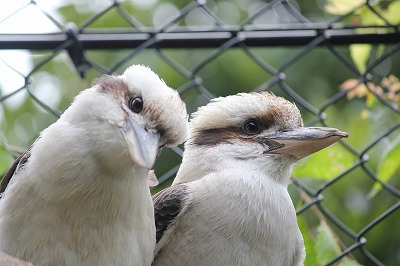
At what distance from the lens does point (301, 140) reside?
7.12 feet

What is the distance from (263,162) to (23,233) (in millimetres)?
627

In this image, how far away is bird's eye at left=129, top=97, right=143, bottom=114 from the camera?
74.5 inches

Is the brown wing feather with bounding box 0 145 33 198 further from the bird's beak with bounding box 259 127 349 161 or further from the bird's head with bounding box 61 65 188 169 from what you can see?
the bird's beak with bounding box 259 127 349 161

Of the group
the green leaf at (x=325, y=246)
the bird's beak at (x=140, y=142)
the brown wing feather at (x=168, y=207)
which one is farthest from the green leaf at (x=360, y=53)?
the bird's beak at (x=140, y=142)

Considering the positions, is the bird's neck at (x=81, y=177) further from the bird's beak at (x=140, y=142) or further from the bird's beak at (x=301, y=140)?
the bird's beak at (x=301, y=140)

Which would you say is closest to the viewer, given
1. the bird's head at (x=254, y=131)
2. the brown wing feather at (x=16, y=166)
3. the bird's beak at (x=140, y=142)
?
the bird's beak at (x=140, y=142)

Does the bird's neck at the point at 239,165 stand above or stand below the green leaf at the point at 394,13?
below

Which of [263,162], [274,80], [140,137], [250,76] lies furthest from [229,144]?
[250,76]

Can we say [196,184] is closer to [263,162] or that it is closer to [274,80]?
[263,162]

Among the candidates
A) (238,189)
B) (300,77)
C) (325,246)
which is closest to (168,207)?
(238,189)

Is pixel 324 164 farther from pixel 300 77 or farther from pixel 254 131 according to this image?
pixel 300 77

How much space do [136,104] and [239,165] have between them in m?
0.41

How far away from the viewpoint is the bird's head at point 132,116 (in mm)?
1833

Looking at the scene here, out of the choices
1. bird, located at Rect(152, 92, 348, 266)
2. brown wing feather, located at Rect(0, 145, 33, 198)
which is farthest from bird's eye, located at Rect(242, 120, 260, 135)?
brown wing feather, located at Rect(0, 145, 33, 198)
